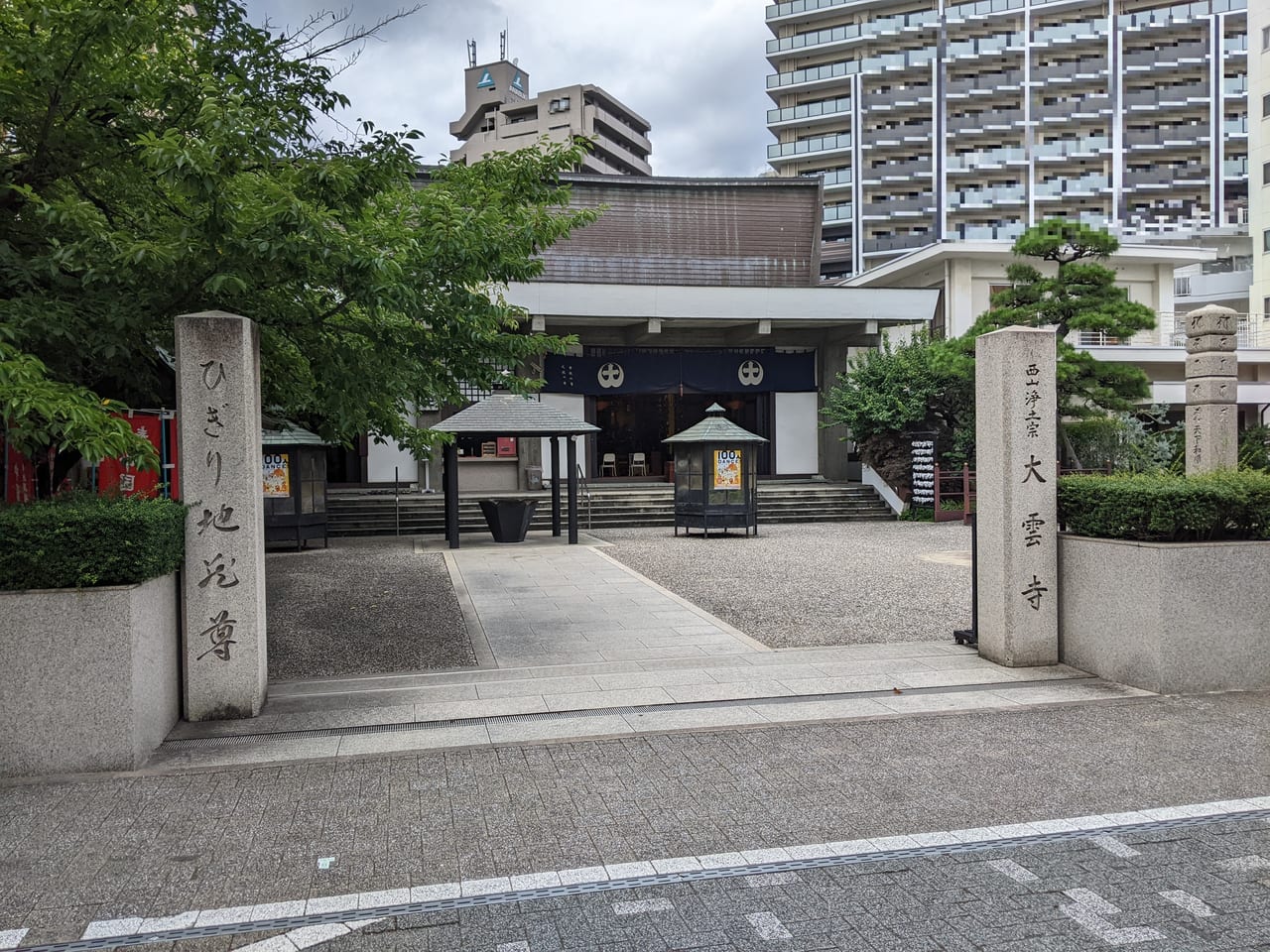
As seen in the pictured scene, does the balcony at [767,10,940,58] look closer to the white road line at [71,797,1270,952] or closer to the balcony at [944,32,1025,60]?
the balcony at [944,32,1025,60]

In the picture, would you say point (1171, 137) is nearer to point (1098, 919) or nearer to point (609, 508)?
point (609, 508)

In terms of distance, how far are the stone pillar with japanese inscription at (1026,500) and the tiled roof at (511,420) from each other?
11183mm

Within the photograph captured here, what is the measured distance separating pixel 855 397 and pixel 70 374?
19.6m

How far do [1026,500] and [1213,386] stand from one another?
6.87m

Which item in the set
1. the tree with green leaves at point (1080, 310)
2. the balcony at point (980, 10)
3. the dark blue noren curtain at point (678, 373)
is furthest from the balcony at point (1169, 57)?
the dark blue noren curtain at point (678, 373)

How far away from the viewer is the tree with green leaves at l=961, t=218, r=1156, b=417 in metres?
21.8

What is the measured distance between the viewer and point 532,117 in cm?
6925

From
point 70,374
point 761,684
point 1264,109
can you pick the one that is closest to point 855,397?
point 761,684

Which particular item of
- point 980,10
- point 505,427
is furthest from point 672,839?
point 980,10

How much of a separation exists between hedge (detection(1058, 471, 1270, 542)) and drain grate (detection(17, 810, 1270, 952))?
2635mm

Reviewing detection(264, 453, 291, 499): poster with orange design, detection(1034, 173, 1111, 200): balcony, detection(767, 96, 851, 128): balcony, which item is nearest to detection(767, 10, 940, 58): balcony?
detection(767, 96, 851, 128): balcony

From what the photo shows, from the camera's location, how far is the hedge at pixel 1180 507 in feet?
21.4

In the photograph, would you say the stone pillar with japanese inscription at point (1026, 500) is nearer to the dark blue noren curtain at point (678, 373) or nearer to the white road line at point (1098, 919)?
the white road line at point (1098, 919)

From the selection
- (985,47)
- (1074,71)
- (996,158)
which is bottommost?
(996,158)
